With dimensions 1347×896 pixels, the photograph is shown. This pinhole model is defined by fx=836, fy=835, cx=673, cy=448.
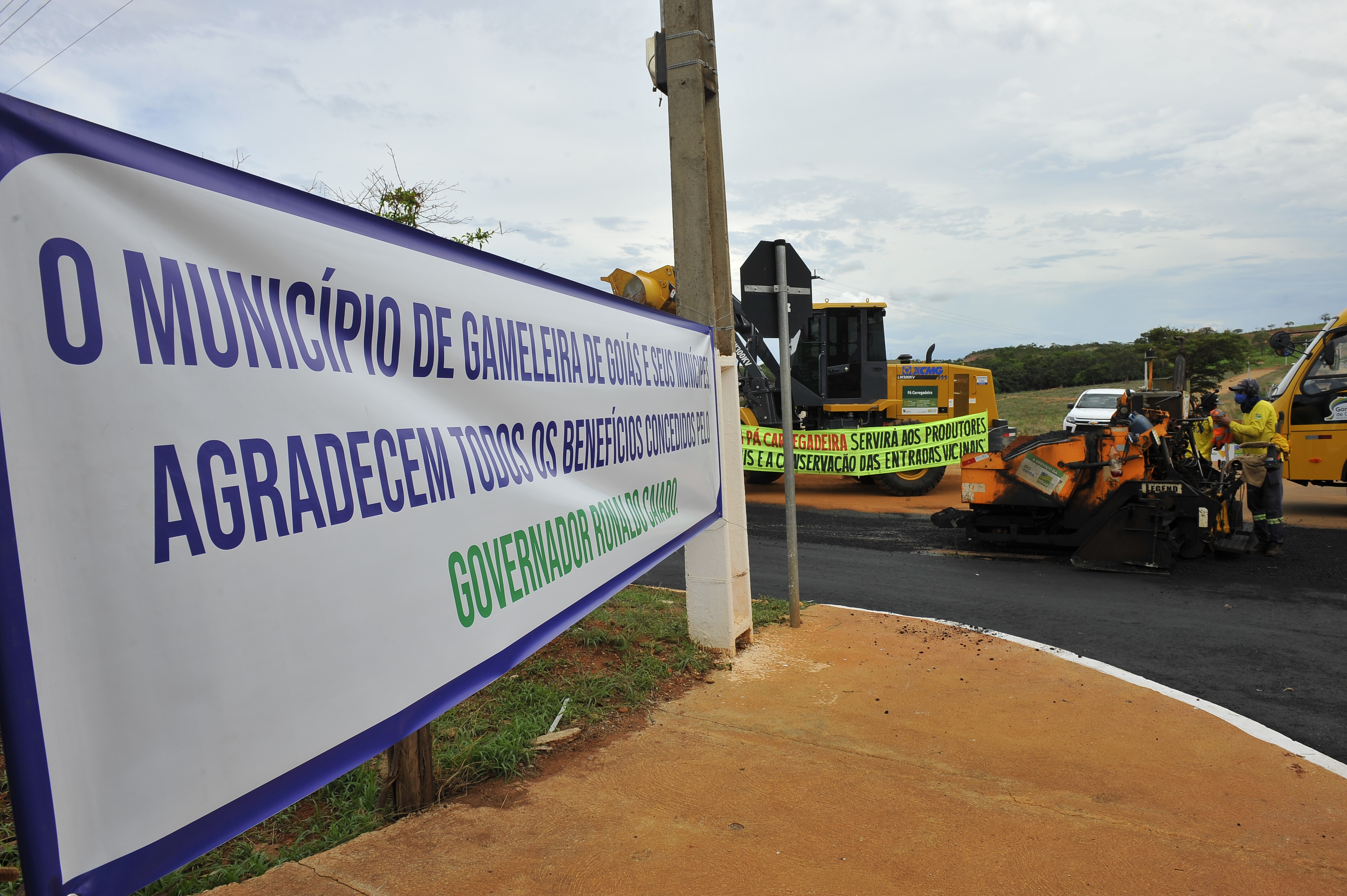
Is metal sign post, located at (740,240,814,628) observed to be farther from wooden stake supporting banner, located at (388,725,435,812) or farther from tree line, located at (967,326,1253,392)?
tree line, located at (967,326,1253,392)

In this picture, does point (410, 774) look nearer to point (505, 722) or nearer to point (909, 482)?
point (505, 722)

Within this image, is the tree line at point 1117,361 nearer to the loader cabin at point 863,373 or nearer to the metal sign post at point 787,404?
the loader cabin at point 863,373

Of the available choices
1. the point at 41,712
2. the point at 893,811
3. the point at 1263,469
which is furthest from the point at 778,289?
the point at 1263,469

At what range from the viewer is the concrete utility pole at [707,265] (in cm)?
569

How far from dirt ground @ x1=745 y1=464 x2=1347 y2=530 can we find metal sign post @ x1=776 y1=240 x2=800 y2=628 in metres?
4.82

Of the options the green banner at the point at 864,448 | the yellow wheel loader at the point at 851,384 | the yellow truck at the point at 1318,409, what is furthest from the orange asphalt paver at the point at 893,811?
the yellow wheel loader at the point at 851,384

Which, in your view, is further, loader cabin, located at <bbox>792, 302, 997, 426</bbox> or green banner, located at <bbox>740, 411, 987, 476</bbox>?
loader cabin, located at <bbox>792, 302, 997, 426</bbox>

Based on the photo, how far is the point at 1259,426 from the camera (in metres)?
10.1

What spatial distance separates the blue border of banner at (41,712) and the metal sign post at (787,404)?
13.0 feet

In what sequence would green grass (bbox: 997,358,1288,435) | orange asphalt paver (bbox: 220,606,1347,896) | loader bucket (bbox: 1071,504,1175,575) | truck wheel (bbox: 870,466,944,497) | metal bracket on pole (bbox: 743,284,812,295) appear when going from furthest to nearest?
green grass (bbox: 997,358,1288,435) → truck wheel (bbox: 870,466,944,497) → loader bucket (bbox: 1071,504,1175,575) → metal bracket on pole (bbox: 743,284,812,295) → orange asphalt paver (bbox: 220,606,1347,896)

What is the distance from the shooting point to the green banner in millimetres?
14789

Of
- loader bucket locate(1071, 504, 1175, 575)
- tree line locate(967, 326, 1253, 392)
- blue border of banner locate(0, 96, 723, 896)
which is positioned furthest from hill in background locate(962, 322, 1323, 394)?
blue border of banner locate(0, 96, 723, 896)

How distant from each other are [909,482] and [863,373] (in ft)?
7.61

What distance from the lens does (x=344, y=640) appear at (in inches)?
84.5
